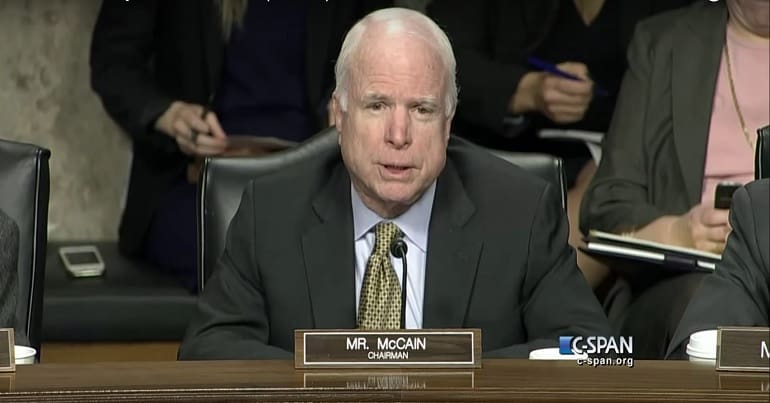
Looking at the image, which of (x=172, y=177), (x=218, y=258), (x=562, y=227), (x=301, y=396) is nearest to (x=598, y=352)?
(x=301, y=396)

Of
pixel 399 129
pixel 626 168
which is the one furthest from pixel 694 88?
pixel 399 129

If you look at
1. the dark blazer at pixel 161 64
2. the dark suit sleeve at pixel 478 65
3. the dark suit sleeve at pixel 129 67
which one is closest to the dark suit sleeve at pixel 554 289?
the dark suit sleeve at pixel 478 65

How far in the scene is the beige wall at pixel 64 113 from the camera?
4637 mm

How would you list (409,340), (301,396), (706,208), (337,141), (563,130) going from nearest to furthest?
(301,396), (409,340), (337,141), (706,208), (563,130)

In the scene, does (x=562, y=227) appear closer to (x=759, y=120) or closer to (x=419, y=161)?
(x=419, y=161)

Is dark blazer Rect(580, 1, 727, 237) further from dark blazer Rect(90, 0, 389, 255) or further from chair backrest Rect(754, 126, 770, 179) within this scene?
chair backrest Rect(754, 126, 770, 179)

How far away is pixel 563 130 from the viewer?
452 cm

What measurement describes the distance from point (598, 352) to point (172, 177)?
2.40 meters

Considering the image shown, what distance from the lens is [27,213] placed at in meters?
2.95

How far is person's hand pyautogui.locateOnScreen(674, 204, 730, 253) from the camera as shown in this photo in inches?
152

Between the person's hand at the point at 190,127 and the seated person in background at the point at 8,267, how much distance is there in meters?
1.57

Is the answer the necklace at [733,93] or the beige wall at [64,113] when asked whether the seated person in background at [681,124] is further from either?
the beige wall at [64,113]

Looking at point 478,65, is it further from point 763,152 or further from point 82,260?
point 763,152

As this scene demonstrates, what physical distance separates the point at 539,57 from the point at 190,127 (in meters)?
0.94
